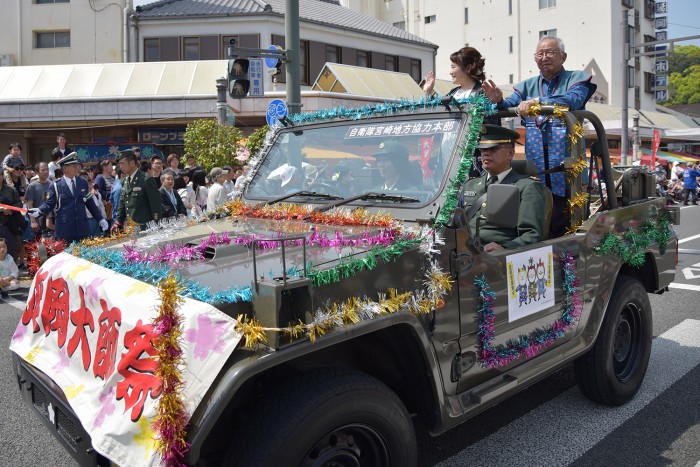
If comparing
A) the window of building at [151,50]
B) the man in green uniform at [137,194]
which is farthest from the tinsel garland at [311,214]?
the window of building at [151,50]

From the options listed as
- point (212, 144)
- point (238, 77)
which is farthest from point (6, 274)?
→ point (212, 144)

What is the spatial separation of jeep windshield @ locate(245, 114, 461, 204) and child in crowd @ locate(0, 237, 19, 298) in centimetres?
567

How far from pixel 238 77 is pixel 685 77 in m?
88.2

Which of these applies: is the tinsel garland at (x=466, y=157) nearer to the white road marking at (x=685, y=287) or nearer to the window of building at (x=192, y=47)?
the white road marking at (x=685, y=287)

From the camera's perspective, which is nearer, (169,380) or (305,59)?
(169,380)

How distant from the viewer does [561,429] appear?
3.91 metres

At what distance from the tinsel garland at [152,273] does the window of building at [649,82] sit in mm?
57694

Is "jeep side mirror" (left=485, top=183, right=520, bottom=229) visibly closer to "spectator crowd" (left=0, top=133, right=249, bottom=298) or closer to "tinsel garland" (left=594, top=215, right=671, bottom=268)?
"tinsel garland" (left=594, top=215, right=671, bottom=268)

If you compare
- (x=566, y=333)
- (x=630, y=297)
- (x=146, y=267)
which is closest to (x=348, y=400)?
(x=146, y=267)

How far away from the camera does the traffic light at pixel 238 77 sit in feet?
33.1

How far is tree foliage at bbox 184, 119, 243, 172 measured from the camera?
524 inches

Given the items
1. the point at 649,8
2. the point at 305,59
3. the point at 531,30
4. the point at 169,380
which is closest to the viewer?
the point at 169,380

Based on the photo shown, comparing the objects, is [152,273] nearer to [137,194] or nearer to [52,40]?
[137,194]

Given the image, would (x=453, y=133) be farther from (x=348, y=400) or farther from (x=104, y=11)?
(x=104, y=11)
